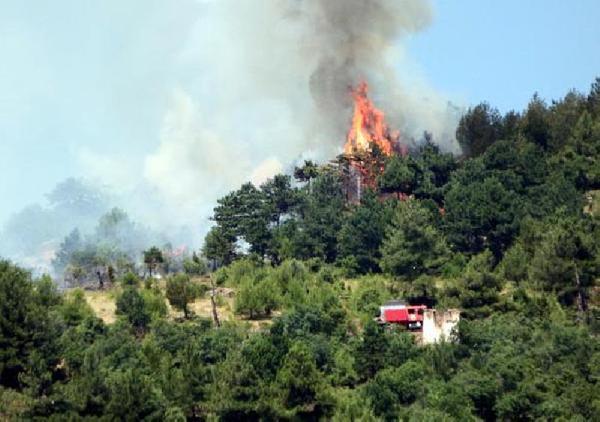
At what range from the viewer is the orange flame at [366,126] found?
82312 mm

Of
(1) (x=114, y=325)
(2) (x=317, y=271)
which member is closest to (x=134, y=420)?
(1) (x=114, y=325)

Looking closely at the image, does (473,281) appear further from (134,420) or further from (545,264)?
(134,420)

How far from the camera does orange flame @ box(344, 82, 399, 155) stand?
8231 cm

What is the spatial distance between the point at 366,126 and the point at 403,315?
107 ft

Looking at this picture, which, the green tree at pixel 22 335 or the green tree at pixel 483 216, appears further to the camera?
the green tree at pixel 483 216

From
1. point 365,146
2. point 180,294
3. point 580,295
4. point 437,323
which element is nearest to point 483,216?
point 580,295

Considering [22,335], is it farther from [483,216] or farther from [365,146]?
[365,146]

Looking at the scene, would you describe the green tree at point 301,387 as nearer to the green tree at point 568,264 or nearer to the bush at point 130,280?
the green tree at point 568,264

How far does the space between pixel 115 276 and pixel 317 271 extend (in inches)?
688

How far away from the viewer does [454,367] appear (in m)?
45.3

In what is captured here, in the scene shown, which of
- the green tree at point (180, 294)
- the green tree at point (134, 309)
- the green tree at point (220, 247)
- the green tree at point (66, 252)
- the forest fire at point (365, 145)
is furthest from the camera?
the green tree at point (66, 252)

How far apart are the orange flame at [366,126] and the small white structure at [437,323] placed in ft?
101

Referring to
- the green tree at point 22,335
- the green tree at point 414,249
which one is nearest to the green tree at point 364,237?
the green tree at point 414,249

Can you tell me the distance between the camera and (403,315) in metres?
54.0
